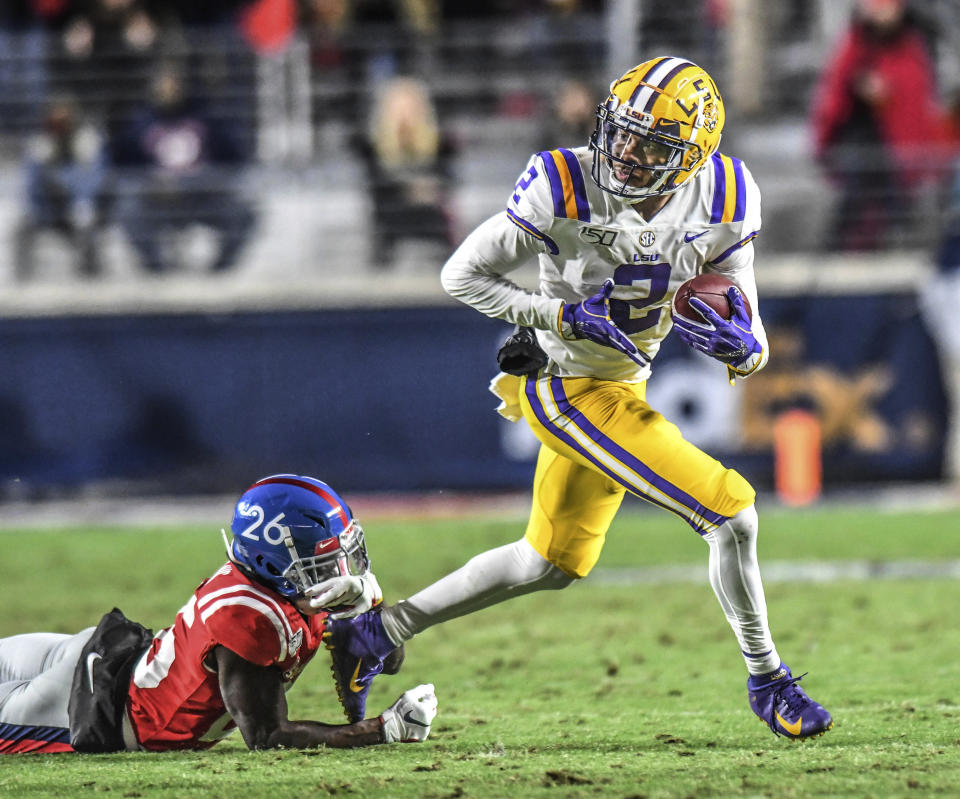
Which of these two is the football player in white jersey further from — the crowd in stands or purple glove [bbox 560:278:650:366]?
the crowd in stands

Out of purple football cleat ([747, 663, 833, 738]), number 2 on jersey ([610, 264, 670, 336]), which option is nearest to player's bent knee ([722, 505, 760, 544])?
purple football cleat ([747, 663, 833, 738])

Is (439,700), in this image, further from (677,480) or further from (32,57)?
(32,57)

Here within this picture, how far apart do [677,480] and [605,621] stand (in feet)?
7.49

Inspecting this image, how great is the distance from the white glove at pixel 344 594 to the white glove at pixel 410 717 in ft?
0.87

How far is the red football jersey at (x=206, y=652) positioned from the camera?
3.67 m

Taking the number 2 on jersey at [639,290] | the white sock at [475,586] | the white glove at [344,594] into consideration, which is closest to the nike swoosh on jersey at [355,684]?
the white sock at [475,586]

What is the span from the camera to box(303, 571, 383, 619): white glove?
371cm

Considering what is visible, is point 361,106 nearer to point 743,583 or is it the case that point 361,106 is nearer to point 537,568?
point 537,568

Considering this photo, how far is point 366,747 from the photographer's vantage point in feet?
12.7

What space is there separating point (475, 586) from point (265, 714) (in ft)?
2.72

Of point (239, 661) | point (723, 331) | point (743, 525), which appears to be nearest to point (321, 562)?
point (239, 661)

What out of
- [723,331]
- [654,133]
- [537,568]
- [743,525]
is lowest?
[537,568]

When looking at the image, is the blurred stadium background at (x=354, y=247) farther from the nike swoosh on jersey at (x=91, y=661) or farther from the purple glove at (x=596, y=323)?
the nike swoosh on jersey at (x=91, y=661)

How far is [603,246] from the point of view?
4.11 metres
